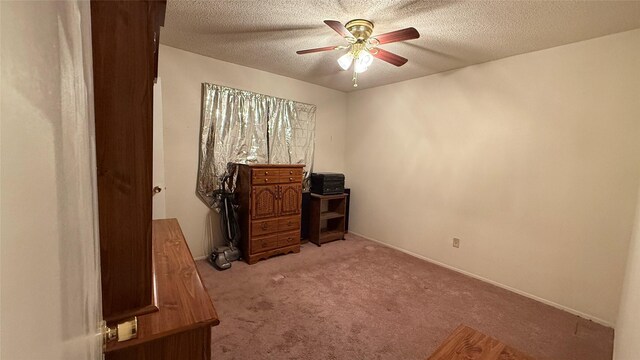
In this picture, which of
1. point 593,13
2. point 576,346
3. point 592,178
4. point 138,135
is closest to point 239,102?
point 138,135

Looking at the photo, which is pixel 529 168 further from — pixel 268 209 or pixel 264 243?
pixel 264 243

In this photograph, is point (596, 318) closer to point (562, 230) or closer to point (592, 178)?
point (562, 230)

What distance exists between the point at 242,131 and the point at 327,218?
170 cm

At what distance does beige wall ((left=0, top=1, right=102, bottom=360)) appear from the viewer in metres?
0.22

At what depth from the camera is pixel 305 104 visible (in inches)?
151

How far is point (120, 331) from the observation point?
73 cm

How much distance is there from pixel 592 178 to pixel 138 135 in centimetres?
313

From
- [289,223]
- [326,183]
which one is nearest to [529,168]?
[326,183]

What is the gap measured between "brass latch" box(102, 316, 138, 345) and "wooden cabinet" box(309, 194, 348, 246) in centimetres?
298

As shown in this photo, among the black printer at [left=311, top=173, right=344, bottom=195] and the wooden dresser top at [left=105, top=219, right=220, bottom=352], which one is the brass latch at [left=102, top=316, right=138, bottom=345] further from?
the black printer at [left=311, top=173, right=344, bottom=195]

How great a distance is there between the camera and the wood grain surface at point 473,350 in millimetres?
1189

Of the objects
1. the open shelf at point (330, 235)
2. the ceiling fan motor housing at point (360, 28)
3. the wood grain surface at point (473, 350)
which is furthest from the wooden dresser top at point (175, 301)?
the open shelf at point (330, 235)

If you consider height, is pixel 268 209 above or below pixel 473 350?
above

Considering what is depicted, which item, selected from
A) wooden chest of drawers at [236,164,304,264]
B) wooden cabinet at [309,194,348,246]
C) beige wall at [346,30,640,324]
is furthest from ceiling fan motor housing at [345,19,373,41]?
wooden cabinet at [309,194,348,246]
